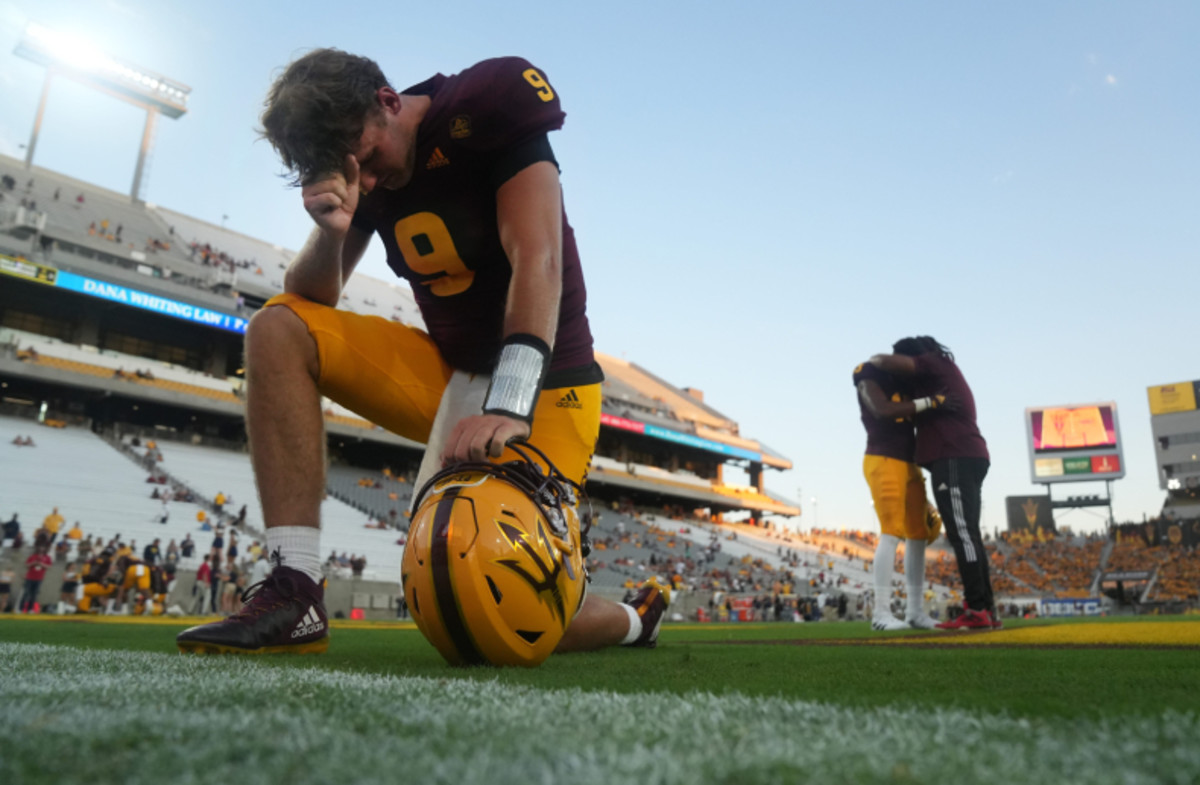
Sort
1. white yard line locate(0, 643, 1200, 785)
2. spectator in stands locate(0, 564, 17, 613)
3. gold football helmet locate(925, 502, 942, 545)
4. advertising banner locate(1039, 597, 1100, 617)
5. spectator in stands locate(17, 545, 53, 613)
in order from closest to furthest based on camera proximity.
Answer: white yard line locate(0, 643, 1200, 785), gold football helmet locate(925, 502, 942, 545), spectator in stands locate(0, 564, 17, 613), spectator in stands locate(17, 545, 53, 613), advertising banner locate(1039, 597, 1100, 617)

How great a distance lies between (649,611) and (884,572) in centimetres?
333

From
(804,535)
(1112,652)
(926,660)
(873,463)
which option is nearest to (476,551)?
(926,660)

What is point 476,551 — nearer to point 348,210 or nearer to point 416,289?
point 348,210

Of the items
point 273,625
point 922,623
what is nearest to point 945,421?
point 922,623

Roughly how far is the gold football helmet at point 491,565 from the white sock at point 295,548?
1.59 feet

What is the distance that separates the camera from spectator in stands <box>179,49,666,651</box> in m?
2.00

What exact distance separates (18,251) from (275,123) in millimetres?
26547

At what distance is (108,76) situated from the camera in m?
33.0

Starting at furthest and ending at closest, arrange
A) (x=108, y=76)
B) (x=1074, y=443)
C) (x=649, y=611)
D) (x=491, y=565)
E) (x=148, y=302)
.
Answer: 1. (x=1074, y=443)
2. (x=108, y=76)
3. (x=148, y=302)
4. (x=649, y=611)
5. (x=491, y=565)

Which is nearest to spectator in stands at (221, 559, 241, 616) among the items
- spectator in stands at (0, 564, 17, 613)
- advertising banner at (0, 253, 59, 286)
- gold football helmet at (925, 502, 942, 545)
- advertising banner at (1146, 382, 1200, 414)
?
spectator in stands at (0, 564, 17, 613)

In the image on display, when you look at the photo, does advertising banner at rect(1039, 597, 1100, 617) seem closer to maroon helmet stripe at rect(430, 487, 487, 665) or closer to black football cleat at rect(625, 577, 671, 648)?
black football cleat at rect(625, 577, 671, 648)

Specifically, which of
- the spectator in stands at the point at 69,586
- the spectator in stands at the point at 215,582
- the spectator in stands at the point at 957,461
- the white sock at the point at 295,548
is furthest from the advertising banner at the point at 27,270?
the white sock at the point at 295,548

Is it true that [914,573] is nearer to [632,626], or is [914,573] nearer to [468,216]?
[632,626]

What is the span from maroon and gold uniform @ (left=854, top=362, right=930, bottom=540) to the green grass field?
13.4 feet
